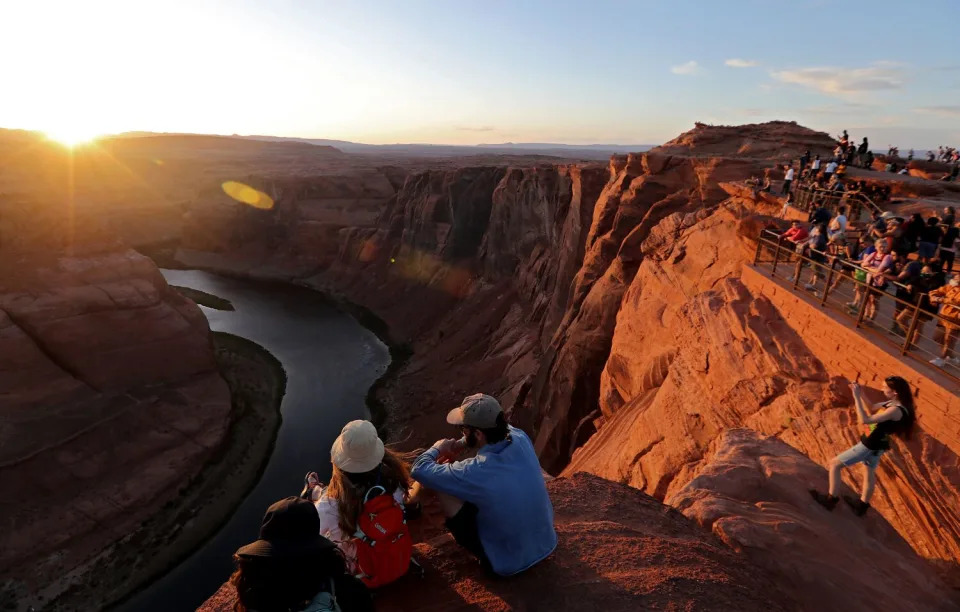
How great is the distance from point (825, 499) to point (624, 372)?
1059cm

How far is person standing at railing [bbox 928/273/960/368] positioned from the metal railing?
0.02m

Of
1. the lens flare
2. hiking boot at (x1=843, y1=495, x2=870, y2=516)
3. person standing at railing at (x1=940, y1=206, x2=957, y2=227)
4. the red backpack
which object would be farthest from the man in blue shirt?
the lens flare

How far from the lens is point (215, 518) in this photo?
2675 cm

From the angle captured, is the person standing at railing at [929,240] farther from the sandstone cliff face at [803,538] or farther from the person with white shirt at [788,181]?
the person with white shirt at [788,181]

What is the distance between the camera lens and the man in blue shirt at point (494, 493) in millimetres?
4496

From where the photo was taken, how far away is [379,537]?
438cm

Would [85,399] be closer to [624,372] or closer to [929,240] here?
[624,372]

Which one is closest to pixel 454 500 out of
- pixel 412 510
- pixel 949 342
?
pixel 412 510

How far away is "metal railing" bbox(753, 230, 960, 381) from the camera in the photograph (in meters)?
8.08

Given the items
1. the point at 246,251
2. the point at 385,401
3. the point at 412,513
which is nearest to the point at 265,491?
the point at 385,401

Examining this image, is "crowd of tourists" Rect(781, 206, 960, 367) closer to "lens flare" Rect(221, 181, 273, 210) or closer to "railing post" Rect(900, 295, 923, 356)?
"railing post" Rect(900, 295, 923, 356)

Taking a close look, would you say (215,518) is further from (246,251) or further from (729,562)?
(246,251)

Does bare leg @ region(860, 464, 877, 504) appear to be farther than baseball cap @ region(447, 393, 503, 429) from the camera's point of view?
Yes

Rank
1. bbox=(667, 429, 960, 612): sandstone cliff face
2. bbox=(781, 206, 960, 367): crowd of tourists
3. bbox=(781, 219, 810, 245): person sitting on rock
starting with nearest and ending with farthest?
1. bbox=(667, 429, 960, 612): sandstone cliff face
2. bbox=(781, 206, 960, 367): crowd of tourists
3. bbox=(781, 219, 810, 245): person sitting on rock
